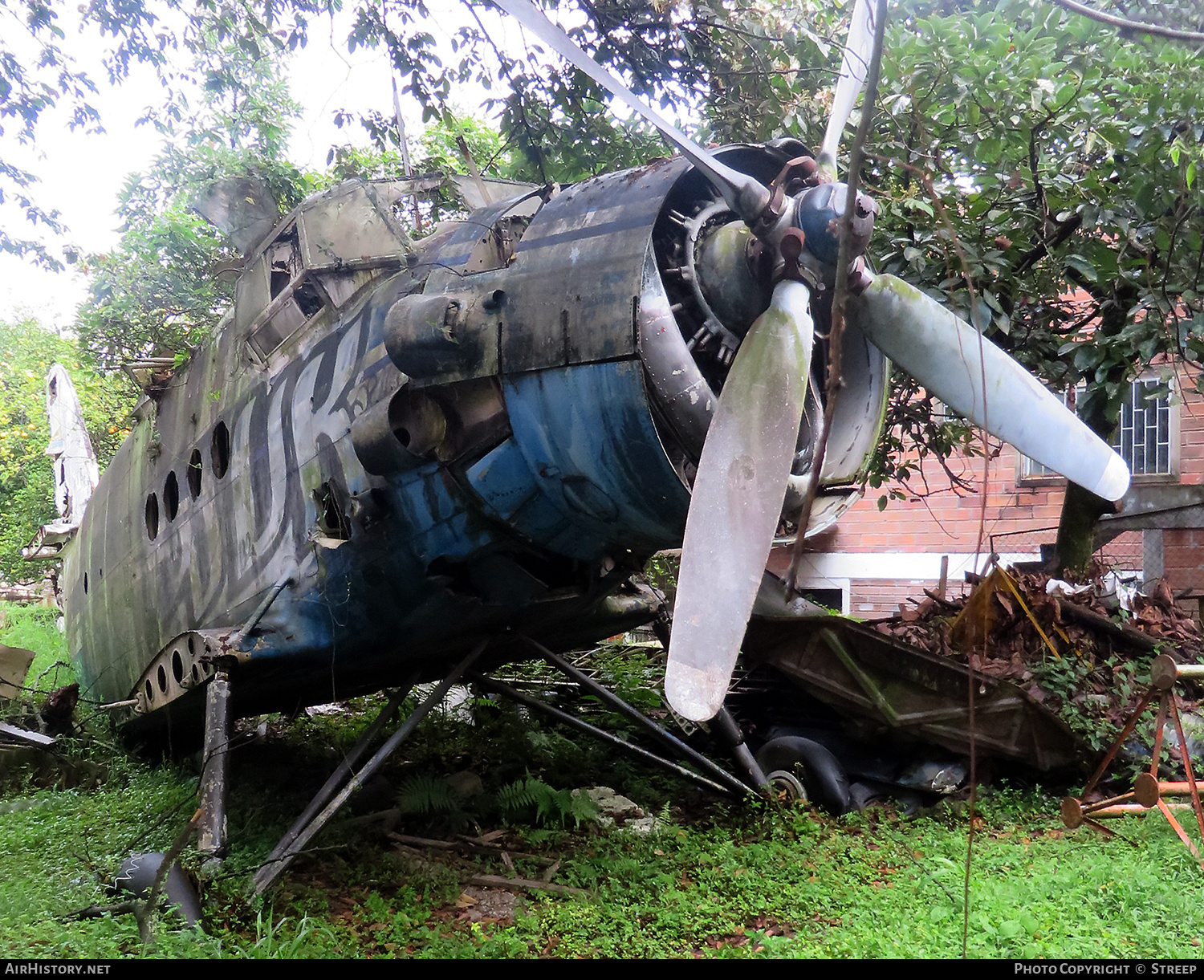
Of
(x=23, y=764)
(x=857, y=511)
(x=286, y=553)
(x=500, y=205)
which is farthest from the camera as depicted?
(x=857, y=511)

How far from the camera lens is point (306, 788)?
676cm

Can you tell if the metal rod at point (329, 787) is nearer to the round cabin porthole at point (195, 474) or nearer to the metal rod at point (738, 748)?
the metal rod at point (738, 748)

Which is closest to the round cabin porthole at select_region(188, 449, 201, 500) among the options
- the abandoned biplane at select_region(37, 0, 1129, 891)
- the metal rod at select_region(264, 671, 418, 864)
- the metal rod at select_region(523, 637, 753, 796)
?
the abandoned biplane at select_region(37, 0, 1129, 891)

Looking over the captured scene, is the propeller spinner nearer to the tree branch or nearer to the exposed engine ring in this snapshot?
the exposed engine ring

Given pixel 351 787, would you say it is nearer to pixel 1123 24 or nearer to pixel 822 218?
pixel 822 218

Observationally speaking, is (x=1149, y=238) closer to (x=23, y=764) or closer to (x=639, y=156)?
(x=639, y=156)

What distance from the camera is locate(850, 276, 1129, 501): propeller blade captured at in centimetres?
382

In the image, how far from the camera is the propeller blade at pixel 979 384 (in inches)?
150

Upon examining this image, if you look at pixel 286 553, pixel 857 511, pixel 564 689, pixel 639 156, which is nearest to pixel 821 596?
pixel 857 511

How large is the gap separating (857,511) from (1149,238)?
825 cm

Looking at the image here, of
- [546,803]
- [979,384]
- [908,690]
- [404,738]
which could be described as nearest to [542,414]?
[979,384]

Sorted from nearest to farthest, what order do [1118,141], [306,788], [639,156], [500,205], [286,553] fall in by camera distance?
[500,205] → [286,553] → [1118,141] → [306,788] → [639,156]

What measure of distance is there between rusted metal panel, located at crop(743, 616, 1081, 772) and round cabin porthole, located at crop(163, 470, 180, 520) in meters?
4.44

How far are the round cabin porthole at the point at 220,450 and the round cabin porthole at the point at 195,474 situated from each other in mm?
280
